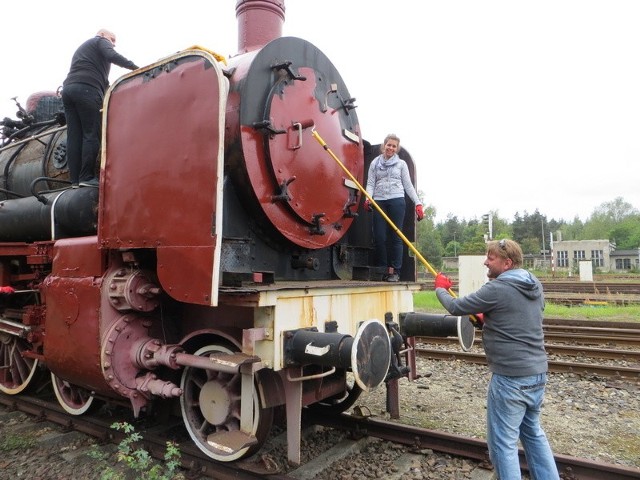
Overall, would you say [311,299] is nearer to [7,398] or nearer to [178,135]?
[178,135]

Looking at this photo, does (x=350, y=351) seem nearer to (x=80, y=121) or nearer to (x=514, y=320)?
(x=514, y=320)

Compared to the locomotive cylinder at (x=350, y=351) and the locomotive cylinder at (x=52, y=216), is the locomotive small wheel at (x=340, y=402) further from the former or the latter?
the locomotive cylinder at (x=52, y=216)

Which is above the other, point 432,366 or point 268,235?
point 268,235

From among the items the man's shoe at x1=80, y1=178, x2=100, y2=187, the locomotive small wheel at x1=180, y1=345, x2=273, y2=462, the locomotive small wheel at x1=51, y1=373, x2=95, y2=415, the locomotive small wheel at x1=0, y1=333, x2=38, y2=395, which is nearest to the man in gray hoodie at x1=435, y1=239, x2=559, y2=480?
the locomotive small wheel at x1=180, y1=345, x2=273, y2=462

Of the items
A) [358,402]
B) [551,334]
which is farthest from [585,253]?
[358,402]

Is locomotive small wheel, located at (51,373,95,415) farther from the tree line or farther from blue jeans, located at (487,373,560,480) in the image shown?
the tree line

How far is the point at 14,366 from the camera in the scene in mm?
5391

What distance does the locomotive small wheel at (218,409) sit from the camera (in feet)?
11.0

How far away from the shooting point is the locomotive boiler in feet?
10.0

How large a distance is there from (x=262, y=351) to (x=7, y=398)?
383 cm

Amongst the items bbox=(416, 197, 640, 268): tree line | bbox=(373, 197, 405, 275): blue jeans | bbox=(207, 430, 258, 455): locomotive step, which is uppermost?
bbox=(416, 197, 640, 268): tree line

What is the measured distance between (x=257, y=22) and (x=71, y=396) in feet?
12.5

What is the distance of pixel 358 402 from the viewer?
16.8 ft

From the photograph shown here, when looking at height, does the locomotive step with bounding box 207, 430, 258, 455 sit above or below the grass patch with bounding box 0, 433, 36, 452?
above
